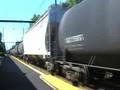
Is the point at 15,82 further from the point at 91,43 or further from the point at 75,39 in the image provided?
the point at 91,43

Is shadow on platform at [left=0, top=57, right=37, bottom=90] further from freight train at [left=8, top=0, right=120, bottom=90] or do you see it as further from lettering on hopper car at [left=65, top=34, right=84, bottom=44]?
lettering on hopper car at [left=65, top=34, right=84, bottom=44]

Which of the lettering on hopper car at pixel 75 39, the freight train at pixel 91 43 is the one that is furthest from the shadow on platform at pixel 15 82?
the lettering on hopper car at pixel 75 39

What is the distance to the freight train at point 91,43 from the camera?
11117mm

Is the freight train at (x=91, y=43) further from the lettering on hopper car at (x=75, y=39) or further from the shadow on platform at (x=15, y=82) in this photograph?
the shadow on platform at (x=15, y=82)

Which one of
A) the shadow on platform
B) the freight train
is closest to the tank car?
the freight train

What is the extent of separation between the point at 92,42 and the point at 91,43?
17 cm

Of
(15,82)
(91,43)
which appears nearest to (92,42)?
(91,43)

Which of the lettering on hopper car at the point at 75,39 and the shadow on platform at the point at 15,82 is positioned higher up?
the lettering on hopper car at the point at 75,39

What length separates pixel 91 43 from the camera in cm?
1303

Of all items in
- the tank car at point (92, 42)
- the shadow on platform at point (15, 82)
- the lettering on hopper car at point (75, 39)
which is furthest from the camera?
the shadow on platform at point (15, 82)

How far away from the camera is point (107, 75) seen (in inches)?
551

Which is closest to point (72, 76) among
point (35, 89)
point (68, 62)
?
point (68, 62)

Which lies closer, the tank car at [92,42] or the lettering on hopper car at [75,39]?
the tank car at [92,42]

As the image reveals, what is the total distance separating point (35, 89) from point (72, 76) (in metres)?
2.03
